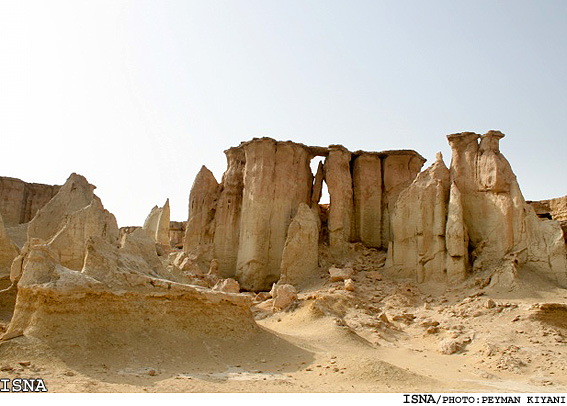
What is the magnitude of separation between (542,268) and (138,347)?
41.6ft

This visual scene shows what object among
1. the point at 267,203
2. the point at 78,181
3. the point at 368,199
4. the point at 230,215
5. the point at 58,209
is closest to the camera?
the point at 58,209

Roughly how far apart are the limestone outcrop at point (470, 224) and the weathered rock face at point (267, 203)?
15.0ft

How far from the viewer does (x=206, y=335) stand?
10766 millimetres

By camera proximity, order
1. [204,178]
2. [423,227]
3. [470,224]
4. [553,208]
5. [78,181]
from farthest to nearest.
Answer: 1. [553,208]
2. [204,178]
3. [78,181]
4. [423,227]
5. [470,224]

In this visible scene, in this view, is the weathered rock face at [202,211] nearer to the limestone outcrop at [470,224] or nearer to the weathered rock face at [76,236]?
the weathered rock face at [76,236]

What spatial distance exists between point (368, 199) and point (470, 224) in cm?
508

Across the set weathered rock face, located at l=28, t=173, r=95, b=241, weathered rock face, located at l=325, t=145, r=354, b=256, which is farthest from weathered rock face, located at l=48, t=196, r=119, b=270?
weathered rock face, located at l=325, t=145, r=354, b=256

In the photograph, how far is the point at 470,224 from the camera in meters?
18.3

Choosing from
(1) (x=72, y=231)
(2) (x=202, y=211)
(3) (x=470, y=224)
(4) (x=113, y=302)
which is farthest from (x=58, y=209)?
(3) (x=470, y=224)

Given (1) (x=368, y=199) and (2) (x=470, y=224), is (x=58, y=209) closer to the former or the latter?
(1) (x=368, y=199)

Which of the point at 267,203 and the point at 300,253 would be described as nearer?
the point at 300,253

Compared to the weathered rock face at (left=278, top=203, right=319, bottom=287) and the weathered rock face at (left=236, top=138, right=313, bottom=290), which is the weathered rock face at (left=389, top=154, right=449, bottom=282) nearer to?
the weathered rock face at (left=278, top=203, right=319, bottom=287)

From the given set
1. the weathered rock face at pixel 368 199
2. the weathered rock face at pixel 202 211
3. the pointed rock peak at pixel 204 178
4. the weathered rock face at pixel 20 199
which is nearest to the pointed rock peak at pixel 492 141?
the weathered rock face at pixel 368 199

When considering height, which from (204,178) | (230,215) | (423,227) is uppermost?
(204,178)
